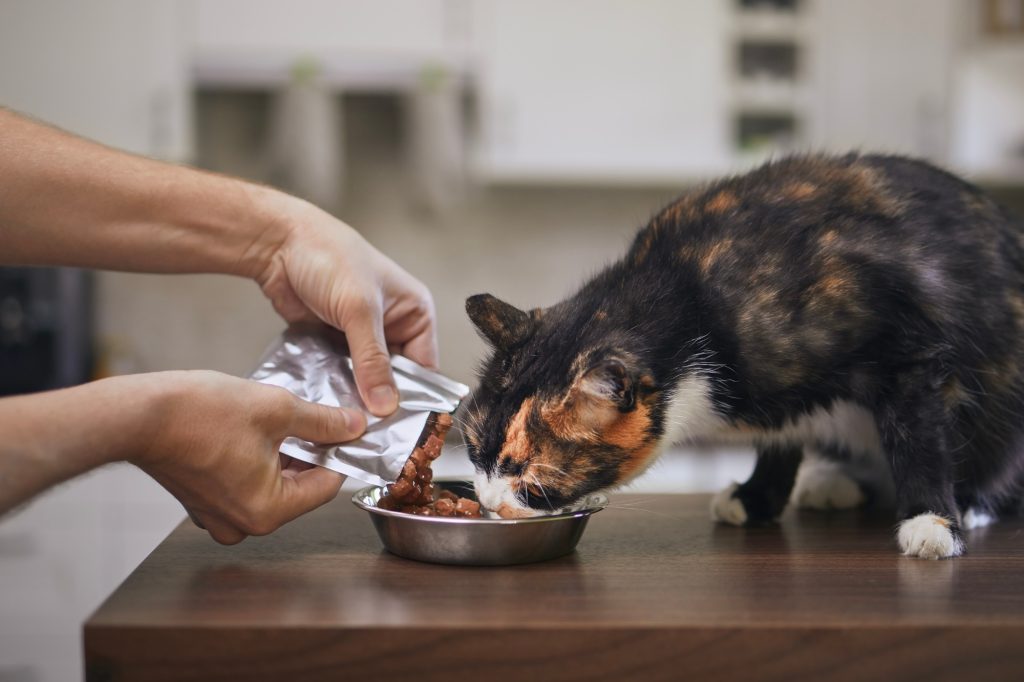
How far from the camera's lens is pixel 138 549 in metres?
2.64

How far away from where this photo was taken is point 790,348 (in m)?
1.02

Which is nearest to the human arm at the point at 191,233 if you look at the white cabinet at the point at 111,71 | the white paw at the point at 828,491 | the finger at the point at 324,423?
the finger at the point at 324,423

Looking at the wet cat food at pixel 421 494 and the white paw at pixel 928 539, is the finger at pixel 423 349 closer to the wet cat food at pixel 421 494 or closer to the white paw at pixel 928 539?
the wet cat food at pixel 421 494

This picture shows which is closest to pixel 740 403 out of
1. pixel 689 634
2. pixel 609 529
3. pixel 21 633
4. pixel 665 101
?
pixel 609 529

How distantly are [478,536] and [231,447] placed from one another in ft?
0.75

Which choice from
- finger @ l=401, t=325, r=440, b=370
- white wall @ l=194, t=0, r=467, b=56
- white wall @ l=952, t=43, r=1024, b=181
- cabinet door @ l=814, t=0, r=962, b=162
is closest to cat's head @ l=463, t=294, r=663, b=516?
finger @ l=401, t=325, r=440, b=370

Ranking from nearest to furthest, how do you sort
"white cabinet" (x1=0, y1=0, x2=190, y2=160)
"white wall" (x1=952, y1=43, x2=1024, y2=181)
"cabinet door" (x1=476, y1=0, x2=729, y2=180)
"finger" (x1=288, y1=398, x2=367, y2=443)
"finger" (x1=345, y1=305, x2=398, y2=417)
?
1. "finger" (x1=288, y1=398, x2=367, y2=443)
2. "finger" (x1=345, y1=305, x2=398, y2=417)
3. "white cabinet" (x1=0, y1=0, x2=190, y2=160)
4. "cabinet door" (x1=476, y1=0, x2=729, y2=180)
5. "white wall" (x1=952, y1=43, x2=1024, y2=181)

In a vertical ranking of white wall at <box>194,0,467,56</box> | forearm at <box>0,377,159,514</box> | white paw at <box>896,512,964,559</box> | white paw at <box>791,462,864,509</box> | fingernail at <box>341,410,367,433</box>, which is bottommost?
white paw at <box>791,462,864,509</box>

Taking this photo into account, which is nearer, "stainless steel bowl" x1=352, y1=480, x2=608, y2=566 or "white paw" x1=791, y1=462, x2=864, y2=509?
"stainless steel bowl" x1=352, y1=480, x2=608, y2=566

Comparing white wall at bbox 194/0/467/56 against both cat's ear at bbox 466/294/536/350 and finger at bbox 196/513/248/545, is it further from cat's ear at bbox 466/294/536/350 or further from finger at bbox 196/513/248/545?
finger at bbox 196/513/248/545

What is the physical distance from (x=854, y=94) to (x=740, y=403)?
89.3 inches

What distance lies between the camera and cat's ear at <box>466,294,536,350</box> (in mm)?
1062

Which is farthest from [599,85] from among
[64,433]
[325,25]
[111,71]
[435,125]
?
[64,433]

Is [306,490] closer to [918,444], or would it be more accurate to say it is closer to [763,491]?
[763,491]
